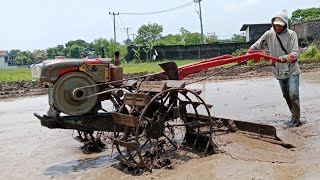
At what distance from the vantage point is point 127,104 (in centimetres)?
682

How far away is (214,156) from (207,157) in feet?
0.35

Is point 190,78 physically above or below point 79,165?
above

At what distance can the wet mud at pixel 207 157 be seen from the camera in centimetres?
599

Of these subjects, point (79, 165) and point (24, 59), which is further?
point (24, 59)

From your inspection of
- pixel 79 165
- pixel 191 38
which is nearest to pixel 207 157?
pixel 79 165

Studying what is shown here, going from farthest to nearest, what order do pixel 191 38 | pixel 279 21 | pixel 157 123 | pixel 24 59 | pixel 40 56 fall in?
pixel 24 59, pixel 191 38, pixel 40 56, pixel 279 21, pixel 157 123

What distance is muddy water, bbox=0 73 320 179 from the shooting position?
19.6ft

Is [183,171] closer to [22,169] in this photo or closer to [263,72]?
[22,169]

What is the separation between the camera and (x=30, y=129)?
35.3 feet

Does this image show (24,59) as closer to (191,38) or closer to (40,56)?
(191,38)

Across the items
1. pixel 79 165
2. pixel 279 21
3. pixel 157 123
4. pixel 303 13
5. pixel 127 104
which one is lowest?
pixel 79 165

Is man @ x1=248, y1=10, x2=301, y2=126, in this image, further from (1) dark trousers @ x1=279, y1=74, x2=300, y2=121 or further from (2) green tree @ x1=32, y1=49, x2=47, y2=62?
(2) green tree @ x1=32, y1=49, x2=47, y2=62

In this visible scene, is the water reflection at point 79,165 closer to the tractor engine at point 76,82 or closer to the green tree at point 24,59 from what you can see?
the tractor engine at point 76,82

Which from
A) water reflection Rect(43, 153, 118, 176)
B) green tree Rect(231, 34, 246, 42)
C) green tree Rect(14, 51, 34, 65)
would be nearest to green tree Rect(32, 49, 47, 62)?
water reflection Rect(43, 153, 118, 176)
